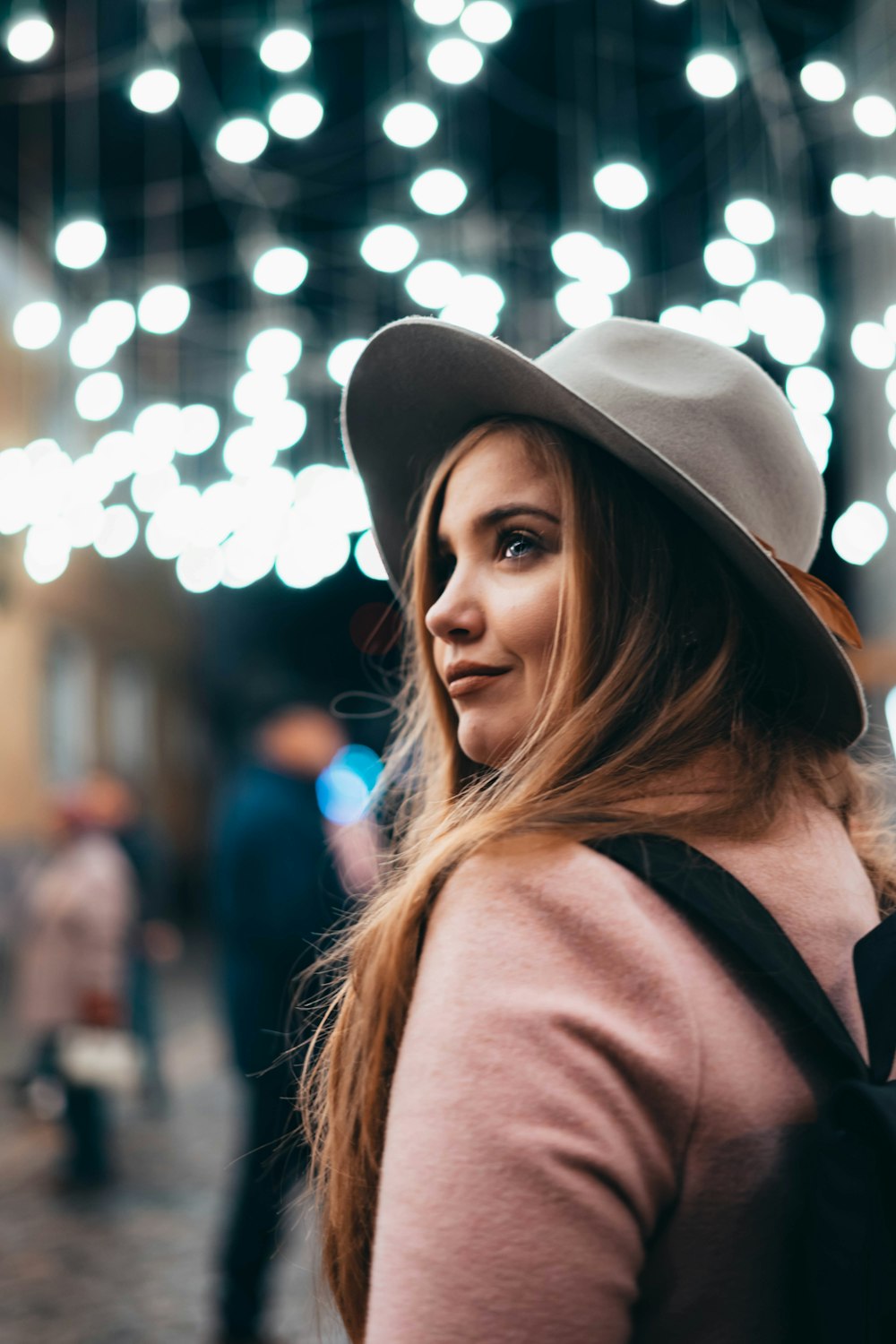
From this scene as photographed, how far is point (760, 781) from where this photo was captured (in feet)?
3.39

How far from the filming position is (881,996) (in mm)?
892

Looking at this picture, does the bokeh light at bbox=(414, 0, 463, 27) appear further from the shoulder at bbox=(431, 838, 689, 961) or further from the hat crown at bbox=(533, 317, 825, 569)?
the shoulder at bbox=(431, 838, 689, 961)

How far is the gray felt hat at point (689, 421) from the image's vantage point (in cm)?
108

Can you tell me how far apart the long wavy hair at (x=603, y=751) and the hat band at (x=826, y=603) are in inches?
2.4

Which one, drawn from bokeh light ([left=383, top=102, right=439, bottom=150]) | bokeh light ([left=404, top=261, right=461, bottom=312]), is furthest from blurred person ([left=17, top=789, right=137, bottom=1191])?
bokeh light ([left=383, top=102, right=439, bottom=150])

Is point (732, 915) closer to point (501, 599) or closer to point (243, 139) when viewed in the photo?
point (501, 599)

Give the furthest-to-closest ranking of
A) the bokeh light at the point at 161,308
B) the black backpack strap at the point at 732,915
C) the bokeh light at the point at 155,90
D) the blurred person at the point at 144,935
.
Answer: the blurred person at the point at 144,935
the bokeh light at the point at 161,308
the bokeh light at the point at 155,90
the black backpack strap at the point at 732,915

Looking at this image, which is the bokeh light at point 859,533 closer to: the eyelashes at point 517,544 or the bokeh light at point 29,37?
the bokeh light at point 29,37

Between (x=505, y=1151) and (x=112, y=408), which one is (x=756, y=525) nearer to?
(x=505, y=1151)

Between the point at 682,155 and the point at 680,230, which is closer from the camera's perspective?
the point at 682,155

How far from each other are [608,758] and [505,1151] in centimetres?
37

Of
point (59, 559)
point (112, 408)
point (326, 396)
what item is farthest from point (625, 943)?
point (326, 396)

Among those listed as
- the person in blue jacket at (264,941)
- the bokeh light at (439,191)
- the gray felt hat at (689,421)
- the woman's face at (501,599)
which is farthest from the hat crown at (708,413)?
the bokeh light at (439,191)

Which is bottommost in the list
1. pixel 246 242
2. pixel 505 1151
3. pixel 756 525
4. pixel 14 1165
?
pixel 14 1165
